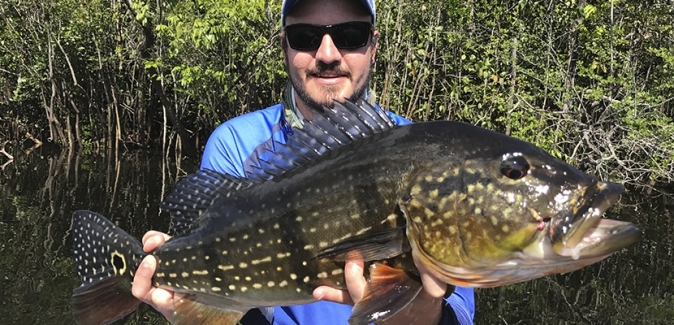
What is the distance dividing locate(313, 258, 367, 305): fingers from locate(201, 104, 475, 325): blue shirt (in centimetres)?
84

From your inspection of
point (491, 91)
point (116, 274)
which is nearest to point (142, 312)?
point (116, 274)

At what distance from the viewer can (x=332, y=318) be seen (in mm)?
3053

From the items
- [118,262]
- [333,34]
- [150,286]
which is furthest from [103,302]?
[333,34]

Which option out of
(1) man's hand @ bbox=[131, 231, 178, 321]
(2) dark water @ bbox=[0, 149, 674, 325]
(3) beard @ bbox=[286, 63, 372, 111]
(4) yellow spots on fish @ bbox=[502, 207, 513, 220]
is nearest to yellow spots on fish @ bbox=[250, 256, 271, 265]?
(1) man's hand @ bbox=[131, 231, 178, 321]

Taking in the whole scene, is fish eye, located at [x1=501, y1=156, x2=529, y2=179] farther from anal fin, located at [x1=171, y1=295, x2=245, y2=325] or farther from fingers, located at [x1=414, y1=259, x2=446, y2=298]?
anal fin, located at [x1=171, y1=295, x2=245, y2=325]

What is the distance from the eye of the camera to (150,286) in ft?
8.79

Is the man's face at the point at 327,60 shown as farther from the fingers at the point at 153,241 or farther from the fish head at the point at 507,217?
the fish head at the point at 507,217

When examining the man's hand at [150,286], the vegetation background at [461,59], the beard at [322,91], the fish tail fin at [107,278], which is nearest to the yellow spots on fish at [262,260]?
→ the man's hand at [150,286]

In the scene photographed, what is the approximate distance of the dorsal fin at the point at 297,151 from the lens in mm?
2287

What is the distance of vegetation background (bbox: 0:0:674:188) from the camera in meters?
10.7

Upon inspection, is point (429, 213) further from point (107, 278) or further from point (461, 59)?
point (461, 59)

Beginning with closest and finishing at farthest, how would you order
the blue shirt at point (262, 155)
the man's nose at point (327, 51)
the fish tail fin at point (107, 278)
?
the fish tail fin at point (107, 278)
the blue shirt at point (262, 155)
the man's nose at point (327, 51)

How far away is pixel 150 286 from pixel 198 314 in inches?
10.5

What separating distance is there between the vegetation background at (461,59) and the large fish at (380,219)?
26.0 ft
